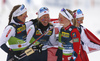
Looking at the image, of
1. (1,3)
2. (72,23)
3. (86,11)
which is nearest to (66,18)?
(72,23)

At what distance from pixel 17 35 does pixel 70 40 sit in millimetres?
956

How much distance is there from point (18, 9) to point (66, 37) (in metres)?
1.02

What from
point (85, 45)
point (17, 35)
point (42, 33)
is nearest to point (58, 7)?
point (85, 45)

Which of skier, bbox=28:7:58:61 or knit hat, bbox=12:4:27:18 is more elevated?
knit hat, bbox=12:4:27:18

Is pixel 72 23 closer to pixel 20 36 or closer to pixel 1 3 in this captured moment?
pixel 20 36

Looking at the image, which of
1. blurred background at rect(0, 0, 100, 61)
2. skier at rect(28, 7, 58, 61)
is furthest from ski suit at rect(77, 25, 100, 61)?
blurred background at rect(0, 0, 100, 61)

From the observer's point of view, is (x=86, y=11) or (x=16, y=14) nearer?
(x=16, y=14)

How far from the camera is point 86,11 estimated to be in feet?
37.4

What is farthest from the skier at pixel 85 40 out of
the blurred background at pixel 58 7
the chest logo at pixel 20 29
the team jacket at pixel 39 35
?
the blurred background at pixel 58 7

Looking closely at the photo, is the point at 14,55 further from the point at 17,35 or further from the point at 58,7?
the point at 58,7

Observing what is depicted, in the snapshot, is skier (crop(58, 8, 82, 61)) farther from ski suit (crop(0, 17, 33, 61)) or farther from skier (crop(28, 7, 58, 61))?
ski suit (crop(0, 17, 33, 61))

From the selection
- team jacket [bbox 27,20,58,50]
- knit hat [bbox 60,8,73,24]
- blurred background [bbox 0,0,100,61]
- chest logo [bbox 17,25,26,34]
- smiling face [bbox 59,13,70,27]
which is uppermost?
knit hat [bbox 60,8,73,24]

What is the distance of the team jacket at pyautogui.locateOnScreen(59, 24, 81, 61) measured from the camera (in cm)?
375

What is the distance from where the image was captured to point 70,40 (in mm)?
3789
